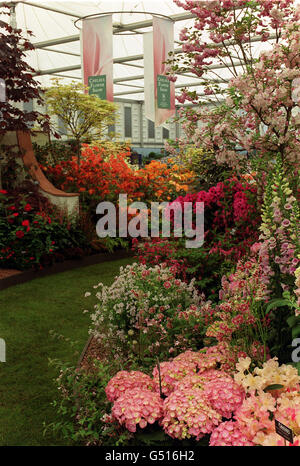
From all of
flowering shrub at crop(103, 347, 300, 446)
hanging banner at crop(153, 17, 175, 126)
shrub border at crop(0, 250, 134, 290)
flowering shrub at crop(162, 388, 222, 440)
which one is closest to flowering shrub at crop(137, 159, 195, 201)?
shrub border at crop(0, 250, 134, 290)

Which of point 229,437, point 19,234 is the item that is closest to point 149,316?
point 229,437

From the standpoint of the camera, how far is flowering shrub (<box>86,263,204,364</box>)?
315 cm

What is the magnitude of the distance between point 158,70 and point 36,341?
898 centimetres

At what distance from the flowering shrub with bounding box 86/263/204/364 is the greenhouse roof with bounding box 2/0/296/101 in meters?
6.48

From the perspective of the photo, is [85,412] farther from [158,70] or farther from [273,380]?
[158,70]

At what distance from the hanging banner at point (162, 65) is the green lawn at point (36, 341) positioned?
20.3 feet

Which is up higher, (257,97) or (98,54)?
(98,54)

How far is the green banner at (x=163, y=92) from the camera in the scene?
1173cm

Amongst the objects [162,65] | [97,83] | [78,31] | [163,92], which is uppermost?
[78,31]

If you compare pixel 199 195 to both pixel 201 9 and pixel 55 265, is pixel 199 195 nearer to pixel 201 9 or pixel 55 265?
pixel 201 9

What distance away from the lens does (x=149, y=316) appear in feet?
11.2

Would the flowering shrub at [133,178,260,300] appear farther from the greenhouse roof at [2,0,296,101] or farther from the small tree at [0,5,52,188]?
the greenhouse roof at [2,0,296,101]
